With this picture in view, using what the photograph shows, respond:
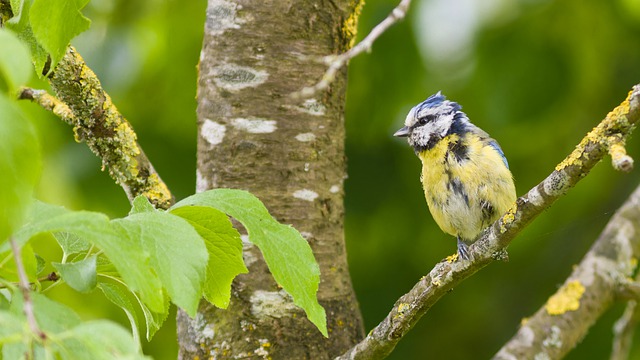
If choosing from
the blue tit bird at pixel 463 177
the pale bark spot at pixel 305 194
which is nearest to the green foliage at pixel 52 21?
the pale bark spot at pixel 305 194

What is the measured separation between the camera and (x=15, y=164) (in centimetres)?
100

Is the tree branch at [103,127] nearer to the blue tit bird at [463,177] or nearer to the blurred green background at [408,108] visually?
the blue tit bird at [463,177]

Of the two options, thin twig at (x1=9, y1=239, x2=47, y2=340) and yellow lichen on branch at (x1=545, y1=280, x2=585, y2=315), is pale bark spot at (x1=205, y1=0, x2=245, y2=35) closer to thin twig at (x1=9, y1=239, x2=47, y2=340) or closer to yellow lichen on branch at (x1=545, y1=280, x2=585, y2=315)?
thin twig at (x1=9, y1=239, x2=47, y2=340)

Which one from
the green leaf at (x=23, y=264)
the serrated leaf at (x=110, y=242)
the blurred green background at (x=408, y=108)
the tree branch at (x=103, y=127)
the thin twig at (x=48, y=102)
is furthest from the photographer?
the blurred green background at (x=408, y=108)

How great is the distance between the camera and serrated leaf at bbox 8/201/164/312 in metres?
1.19

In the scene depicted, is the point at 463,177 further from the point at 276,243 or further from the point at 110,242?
the point at 110,242

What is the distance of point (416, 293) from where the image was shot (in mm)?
1812

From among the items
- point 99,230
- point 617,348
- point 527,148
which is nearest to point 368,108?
point 527,148

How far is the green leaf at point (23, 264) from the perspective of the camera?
132 centimetres

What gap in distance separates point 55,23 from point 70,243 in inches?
15.9

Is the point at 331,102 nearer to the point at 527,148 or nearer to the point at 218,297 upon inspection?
the point at 218,297

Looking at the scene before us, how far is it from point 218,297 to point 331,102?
946 mm

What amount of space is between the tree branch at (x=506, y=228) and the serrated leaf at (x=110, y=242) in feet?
2.33

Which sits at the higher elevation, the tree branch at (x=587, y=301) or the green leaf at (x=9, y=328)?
the tree branch at (x=587, y=301)
